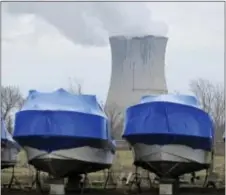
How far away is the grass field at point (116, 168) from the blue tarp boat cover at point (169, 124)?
232 inches

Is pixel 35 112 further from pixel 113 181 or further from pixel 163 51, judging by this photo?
pixel 163 51

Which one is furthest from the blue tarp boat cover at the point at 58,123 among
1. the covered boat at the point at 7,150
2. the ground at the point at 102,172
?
the ground at the point at 102,172

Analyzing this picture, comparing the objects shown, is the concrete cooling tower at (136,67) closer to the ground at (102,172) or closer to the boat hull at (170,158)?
the ground at (102,172)

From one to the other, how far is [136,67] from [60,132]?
Answer: 78.8 feet

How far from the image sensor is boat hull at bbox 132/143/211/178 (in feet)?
51.8

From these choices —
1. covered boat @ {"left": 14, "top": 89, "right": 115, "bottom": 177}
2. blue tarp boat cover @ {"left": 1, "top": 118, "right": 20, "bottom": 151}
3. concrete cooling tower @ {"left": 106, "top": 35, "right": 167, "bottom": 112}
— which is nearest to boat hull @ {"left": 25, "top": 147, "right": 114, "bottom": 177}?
covered boat @ {"left": 14, "top": 89, "right": 115, "bottom": 177}

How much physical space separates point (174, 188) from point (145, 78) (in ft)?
72.9

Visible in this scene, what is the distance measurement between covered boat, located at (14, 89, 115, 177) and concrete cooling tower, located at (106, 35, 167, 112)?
2190 cm

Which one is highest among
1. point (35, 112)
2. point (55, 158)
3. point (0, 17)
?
point (0, 17)

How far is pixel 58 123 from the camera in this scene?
15.3 m

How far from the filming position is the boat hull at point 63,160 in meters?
15.4

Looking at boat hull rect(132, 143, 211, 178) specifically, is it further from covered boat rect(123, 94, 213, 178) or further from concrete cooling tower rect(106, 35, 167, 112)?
concrete cooling tower rect(106, 35, 167, 112)

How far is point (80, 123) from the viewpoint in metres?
15.5

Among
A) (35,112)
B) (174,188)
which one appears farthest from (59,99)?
(174,188)
